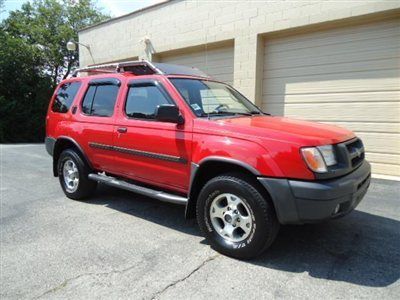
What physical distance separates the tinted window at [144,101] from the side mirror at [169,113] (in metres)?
0.36

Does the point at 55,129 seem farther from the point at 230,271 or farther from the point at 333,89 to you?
the point at 333,89

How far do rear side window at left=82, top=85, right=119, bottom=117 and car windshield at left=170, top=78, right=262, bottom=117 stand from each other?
109 cm

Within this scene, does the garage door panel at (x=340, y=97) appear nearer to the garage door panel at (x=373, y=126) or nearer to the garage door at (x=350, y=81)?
the garage door at (x=350, y=81)

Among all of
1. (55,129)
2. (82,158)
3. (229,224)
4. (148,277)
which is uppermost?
(55,129)

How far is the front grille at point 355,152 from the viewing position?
385cm

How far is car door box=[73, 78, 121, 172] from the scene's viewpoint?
528cm

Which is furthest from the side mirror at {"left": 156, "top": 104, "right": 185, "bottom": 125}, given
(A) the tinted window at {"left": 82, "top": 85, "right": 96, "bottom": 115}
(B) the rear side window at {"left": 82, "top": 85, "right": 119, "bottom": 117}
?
(A) the tinted window at {"left": 82, "top": 85, "right": 96, "bottom": 115}

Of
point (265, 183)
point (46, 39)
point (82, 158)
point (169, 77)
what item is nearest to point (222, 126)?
point (265, 183)

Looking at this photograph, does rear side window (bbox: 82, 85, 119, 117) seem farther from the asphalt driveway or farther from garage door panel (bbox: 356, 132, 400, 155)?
garage door panel (bbox: 356, 132, 400, 155)

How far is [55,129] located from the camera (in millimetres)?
6289

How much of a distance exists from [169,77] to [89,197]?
2.60m

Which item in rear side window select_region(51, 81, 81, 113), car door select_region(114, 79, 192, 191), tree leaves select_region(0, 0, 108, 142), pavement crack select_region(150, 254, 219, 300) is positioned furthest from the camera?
tree leaves select_region(0, 0, 108, 142)

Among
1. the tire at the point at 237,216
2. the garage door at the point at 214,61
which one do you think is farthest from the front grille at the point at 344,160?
the garage door at the point at 214,61

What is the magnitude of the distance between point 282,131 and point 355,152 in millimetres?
924
